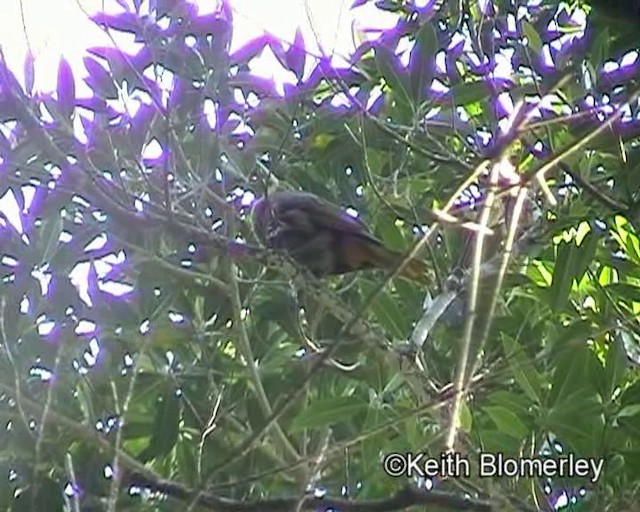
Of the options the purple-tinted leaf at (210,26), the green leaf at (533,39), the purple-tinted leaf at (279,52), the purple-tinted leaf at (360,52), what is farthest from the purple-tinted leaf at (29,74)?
the green leaf at (533,39)

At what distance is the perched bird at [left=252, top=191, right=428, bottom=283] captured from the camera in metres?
2.27

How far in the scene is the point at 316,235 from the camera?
8.35 ft

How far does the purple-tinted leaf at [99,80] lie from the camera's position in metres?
2.35

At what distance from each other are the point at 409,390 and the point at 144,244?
518mm

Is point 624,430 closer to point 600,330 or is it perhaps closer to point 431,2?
point 600,330

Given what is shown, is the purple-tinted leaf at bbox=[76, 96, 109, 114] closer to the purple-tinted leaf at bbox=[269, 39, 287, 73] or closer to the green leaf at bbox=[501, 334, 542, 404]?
the purple-tinted leaf at bbox=[269, 39, 287, 73]

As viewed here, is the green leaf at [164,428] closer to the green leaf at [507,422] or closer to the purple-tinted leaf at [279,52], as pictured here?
the green leaf at [507,422]

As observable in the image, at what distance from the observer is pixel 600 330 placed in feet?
6.46

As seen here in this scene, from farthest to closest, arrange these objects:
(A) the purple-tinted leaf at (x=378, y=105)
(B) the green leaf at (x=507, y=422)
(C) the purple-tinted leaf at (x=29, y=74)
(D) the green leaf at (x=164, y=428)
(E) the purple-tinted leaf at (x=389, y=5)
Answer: (E) the purple-tinted leaf at (x=389, y=5) → (A) the purple-tinted leaf at (x=378, y=105) → (C) the purple-tinted leaf at (x=29, y=74) → (D) the green leaf at (x=164, y=428) → (B) the green leaf at (x=507, y=422)

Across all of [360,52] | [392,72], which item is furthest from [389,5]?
[392,72]

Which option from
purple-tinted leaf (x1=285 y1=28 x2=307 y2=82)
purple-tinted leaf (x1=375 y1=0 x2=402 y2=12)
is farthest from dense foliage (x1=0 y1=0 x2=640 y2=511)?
purple-tinted leaf (x1=375 y1=0 x2=402 y2=12)

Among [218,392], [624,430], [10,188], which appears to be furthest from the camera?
[10,188]

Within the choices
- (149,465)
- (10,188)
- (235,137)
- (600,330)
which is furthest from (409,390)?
(10,188)

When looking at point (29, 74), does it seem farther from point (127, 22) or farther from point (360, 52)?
point (360, 52)
